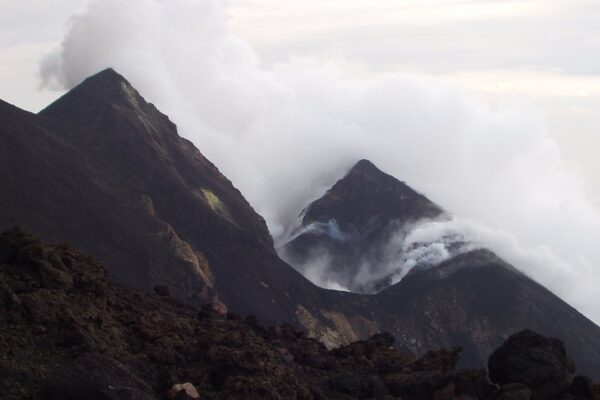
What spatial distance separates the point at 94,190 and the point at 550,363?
5359cm

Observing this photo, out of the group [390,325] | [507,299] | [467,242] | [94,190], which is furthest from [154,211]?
[467,242]

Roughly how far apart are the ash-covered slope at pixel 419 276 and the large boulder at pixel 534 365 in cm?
6098

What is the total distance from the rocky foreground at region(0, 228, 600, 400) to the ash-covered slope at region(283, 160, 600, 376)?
61.7 m

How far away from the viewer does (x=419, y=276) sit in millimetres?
112875

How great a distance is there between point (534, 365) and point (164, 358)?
533 inches

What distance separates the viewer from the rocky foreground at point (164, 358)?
27.3m

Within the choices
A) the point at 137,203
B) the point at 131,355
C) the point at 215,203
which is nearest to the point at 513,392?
the point at 131,355

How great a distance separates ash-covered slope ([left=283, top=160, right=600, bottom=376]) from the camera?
102875 millimetres

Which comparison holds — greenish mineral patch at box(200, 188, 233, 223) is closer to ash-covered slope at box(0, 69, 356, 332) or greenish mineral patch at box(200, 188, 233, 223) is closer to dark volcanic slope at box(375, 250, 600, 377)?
ash-covered slope at box(0, 69, 356, 332)

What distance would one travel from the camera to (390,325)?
100562 mm

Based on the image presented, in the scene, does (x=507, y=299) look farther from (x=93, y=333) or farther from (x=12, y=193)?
(x=93, y=333)

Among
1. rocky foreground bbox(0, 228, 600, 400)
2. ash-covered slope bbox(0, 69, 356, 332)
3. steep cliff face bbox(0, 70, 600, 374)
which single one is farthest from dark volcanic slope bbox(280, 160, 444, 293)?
rocky foreground bbox(0, 228, 600, 400)

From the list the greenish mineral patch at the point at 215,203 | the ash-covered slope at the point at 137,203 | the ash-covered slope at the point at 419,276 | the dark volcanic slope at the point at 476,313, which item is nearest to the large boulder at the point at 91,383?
the ash-covered slope at the point at 137,203

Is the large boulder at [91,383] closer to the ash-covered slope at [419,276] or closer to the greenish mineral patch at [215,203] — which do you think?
the ash-covered slope at [419,276]
